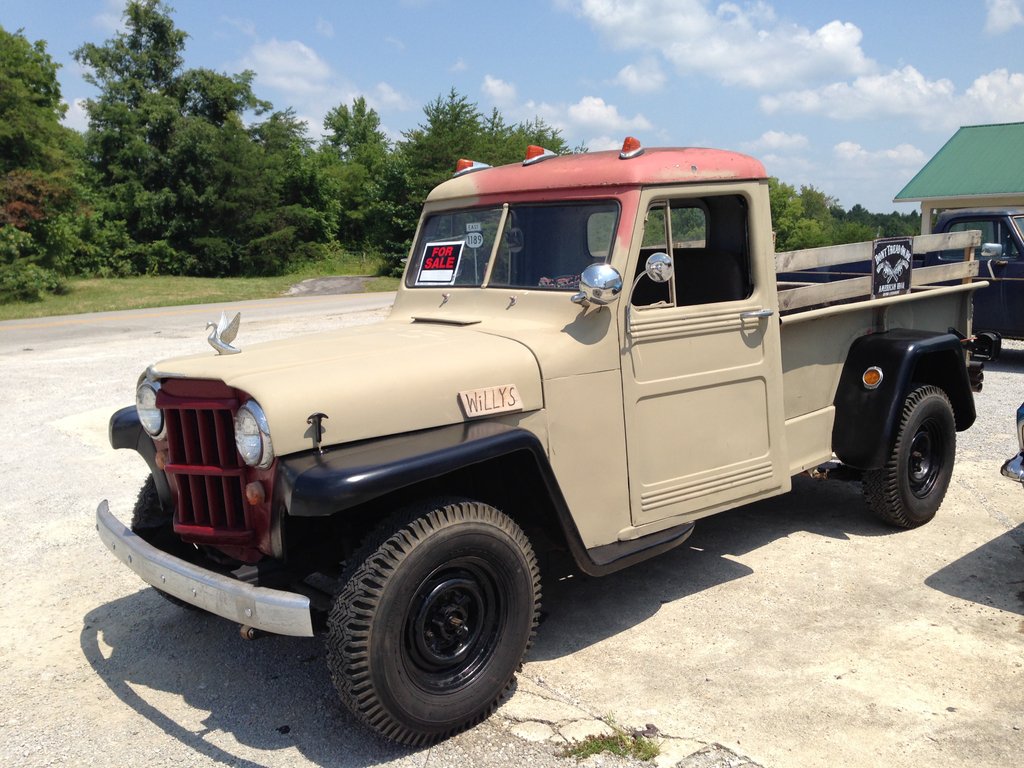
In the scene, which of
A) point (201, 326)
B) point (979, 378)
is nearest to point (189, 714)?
point (979, 378)

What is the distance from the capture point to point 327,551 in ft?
11.0

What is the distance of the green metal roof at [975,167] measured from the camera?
2239 centimetres

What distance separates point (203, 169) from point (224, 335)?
3182cm

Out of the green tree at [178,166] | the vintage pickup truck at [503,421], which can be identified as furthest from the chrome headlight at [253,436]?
the green tree at [178,166]

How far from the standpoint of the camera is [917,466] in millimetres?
5352

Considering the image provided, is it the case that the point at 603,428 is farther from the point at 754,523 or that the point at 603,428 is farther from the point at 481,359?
the point at 754,523

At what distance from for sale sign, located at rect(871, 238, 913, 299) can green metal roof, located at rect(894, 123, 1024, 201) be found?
62.8 feet

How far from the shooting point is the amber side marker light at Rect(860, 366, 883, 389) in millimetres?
5004

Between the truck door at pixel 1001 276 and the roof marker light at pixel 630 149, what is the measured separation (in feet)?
26.2

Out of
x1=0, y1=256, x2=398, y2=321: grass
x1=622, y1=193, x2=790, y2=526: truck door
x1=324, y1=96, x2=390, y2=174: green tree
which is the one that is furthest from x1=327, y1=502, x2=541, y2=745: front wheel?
x1=324, y1=96, x2=390, y2=174: green tree

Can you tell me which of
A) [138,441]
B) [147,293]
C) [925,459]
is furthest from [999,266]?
[147,293]

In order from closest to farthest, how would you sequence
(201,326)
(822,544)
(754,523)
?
(822,544)
(754,523)
(201,326)

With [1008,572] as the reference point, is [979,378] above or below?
above

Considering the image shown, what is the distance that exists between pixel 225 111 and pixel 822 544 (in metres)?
35.2
